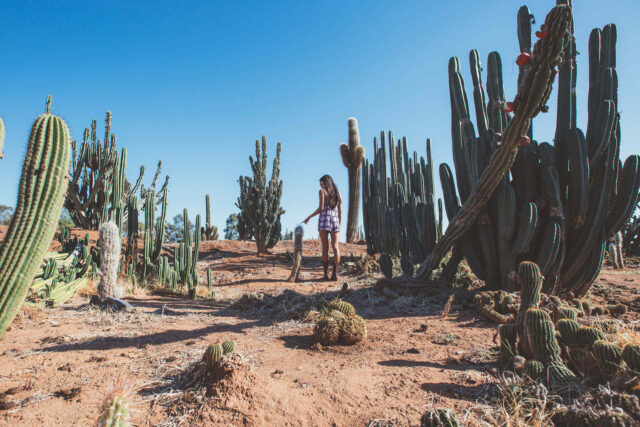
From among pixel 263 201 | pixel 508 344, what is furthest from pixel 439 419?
pixel 263 201

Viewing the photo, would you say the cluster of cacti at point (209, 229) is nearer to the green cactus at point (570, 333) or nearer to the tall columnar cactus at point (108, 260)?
the tall columnar cactus at point (108, 260)

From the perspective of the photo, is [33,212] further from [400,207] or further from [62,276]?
[400,207]

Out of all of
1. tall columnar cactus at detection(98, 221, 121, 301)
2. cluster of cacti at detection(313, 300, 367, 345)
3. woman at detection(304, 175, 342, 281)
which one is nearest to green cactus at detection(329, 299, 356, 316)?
cluster of cacti at detection(313, 300, 367, 345)

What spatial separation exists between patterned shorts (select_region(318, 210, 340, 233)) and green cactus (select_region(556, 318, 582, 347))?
4.30 metres

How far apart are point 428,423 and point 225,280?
6621 millimetres

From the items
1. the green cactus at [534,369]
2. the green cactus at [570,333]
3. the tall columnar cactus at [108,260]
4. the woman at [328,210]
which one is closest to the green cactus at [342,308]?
the green cactus at [534,369]

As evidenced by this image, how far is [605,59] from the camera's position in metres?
4.86

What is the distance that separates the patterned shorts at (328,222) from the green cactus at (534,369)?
4413mm

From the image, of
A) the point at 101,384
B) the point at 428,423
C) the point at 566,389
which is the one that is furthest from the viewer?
the point at 101,384

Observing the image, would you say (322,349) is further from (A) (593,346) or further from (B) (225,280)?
(B) (225,280)

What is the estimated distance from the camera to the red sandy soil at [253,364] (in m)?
2.16

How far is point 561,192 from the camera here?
4613mm

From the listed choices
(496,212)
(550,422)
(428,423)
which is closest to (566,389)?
(550,422)

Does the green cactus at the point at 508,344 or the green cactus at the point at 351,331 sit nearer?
the green cactus at the point at 508,344
